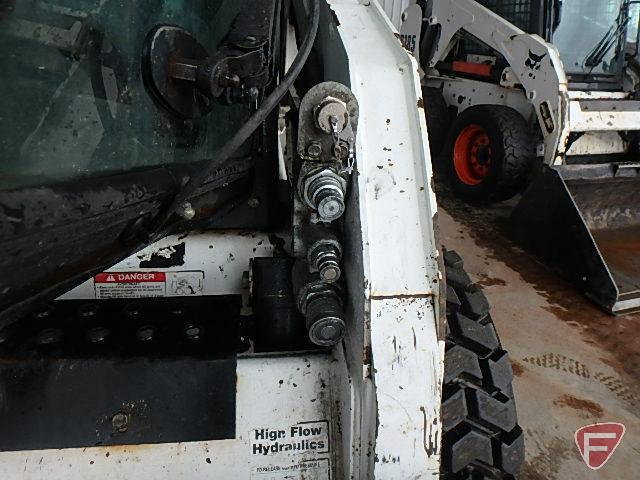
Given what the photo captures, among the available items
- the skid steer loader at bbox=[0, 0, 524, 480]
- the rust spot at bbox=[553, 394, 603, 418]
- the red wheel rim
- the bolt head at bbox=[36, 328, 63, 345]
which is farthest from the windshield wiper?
the bolt head at bbox=[36, 328, 63, 345]

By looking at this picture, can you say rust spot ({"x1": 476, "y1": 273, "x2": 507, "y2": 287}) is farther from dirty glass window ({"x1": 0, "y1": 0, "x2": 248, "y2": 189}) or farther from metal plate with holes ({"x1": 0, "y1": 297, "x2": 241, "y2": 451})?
dirty glass window ({"x1": 0, "y1": 0, "x2": 248, "y2": 189})

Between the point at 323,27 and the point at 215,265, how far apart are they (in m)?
0.62

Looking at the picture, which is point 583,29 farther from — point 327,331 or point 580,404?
point 327,331

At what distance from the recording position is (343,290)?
1080 millimetres


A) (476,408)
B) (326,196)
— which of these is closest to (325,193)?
(326,196)

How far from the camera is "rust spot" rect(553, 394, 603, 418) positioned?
81.8 inches

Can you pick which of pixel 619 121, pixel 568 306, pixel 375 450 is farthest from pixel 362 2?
pixel 619 121

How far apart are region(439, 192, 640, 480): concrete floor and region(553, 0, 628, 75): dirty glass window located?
148cm

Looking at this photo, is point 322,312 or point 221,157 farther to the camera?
point 322,312

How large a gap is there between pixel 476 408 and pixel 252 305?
536 millimetres

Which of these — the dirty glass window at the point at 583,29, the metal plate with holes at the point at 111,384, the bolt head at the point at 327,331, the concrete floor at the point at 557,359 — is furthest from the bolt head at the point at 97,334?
the dirty glass window at the point at 583,29

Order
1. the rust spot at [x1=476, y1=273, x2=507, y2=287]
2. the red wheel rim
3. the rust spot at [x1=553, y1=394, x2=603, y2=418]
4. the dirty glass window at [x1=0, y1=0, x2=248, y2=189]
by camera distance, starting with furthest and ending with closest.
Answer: the red wheel rim, the rust spot at [x1=476, y1=273, x2=507, y2=287], the rust spot at [x1=553, y1=394, x2=603, y2=418], the dirty glass window at [x1=0, y1=0, x2=248, y2=189]

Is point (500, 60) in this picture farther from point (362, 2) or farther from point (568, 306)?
point (362, 2)
